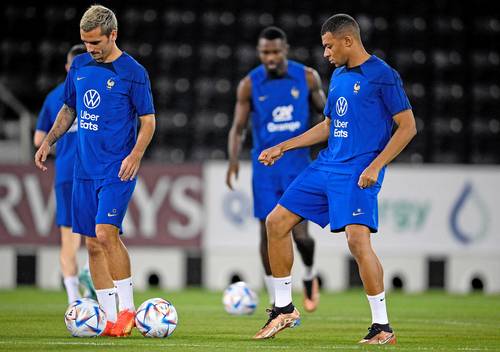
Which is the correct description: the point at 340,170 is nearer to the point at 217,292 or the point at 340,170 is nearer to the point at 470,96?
the point at 217,292

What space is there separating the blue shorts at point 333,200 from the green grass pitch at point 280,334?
2.50 feet

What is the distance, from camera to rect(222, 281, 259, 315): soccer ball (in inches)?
385

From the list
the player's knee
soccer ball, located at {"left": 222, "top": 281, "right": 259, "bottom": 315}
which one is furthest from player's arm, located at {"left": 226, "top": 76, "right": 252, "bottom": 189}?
the player's knee

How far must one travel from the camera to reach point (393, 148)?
271 inches

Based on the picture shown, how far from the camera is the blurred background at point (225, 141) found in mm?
14109

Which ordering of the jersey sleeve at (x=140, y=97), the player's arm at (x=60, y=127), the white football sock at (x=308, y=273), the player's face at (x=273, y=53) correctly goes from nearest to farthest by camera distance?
1. the jersey sleeve at (x=140, y=97)
2. the player's arm at (x=60, y=127)
3. the player's face at (x=273, y=53)
4. the white football sock at (x=308, y=273)

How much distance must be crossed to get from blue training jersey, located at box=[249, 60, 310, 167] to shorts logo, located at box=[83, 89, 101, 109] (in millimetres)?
2792

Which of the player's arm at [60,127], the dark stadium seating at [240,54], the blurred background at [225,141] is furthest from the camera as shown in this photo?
the dark stadium seating at [240,54]

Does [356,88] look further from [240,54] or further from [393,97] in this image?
[240,54]

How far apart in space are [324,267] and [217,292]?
1.52m

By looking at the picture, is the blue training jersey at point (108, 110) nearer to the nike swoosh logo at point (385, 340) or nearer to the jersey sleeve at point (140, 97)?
the jersey sleeve at point (140, 97)

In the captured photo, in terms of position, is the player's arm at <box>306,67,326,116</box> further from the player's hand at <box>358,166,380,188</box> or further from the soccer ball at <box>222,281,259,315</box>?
the player's hand at <box>358,166,380,188</box>

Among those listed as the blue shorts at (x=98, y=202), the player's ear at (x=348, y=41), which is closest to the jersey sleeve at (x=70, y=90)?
the blue shorts at (x=98, y=202)

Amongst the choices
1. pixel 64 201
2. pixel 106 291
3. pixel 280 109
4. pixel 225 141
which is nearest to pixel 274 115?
pixel 280 109
